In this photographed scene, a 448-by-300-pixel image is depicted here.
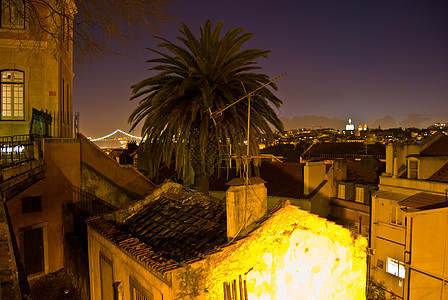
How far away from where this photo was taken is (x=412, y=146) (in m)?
22.0

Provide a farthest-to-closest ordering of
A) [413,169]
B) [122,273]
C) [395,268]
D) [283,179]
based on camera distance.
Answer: [283,179], [413,169], [395,268], [122,273]

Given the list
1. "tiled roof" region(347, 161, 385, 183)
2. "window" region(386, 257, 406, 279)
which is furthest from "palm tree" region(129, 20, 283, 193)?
"tiled roof" region(347, 161, 385, 183)

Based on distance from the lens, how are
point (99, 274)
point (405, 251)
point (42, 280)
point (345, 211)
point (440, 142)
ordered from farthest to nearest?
point (345, 211), point (440, 142), point (405, 251), point (42, 280), point (99, 274)

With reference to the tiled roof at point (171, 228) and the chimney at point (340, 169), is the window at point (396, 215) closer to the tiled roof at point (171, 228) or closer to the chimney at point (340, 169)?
the chimney at point (340, 169)

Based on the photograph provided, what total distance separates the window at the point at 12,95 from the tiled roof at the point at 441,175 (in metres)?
25.2

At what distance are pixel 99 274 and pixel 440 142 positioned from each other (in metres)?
23.3

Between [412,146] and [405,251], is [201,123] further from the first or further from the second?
[412,146]

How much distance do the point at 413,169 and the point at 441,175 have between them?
197 centimetres

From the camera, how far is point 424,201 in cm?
1842

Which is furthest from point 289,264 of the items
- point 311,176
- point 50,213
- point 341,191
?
point 341,191

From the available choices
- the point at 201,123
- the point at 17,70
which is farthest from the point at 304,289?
the point at 17,70

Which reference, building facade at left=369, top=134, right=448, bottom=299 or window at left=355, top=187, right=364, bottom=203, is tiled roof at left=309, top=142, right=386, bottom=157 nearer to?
window at left=355, top=187, right=364, bottom=203

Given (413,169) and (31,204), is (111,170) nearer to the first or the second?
(31,204)

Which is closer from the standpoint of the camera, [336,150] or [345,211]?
[345,211]
